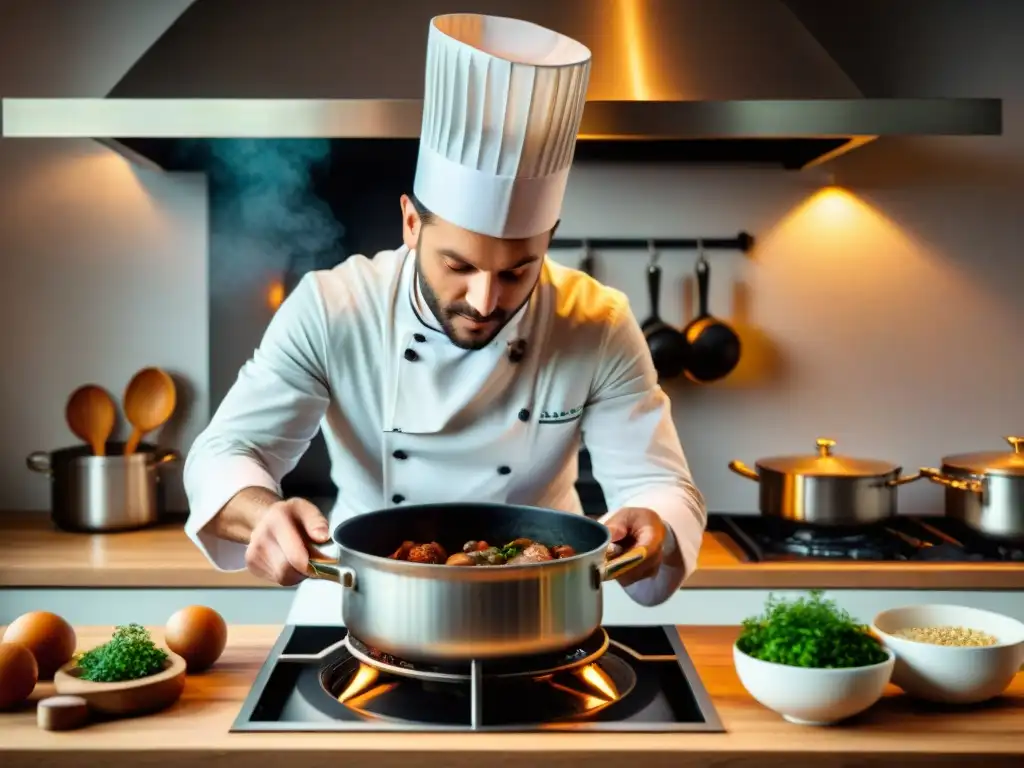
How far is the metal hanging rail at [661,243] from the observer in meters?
2.59

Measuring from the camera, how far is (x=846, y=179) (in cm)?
261

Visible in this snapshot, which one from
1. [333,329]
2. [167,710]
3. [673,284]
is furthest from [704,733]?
[673,284]

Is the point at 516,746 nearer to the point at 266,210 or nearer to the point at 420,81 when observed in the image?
the point at 420,81

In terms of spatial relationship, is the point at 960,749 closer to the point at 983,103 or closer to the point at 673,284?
the point at 983,103

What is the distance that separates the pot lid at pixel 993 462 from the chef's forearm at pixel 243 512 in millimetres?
1501

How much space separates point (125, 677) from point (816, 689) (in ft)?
2.32

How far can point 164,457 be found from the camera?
8.21 ft

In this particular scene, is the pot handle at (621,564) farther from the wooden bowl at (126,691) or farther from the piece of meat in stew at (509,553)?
the wooden bowl at (126,691)

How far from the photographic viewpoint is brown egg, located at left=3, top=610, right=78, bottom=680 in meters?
1.23

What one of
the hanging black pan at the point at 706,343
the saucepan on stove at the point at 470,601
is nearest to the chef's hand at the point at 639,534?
the saucepan on stove at the point at 470,601

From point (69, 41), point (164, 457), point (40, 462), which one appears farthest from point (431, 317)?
point (69, 41)

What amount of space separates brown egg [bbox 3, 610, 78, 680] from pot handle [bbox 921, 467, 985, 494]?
5.58 ft

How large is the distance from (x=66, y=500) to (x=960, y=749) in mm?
1934

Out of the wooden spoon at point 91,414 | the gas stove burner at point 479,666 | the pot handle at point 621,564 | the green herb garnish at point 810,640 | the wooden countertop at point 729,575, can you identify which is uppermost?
the wooden spoon at point 91,414
